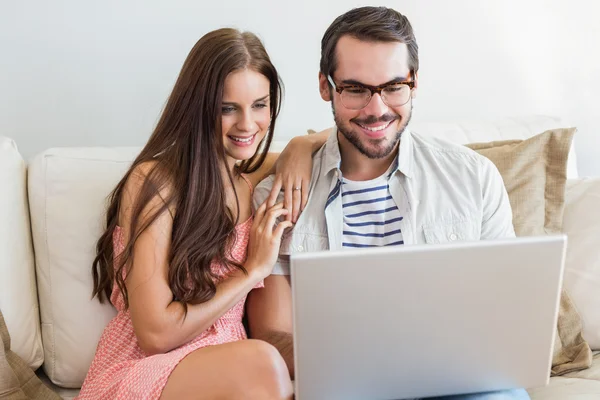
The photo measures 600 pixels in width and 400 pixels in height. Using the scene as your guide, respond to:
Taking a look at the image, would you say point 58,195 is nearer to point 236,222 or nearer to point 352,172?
point 236,222

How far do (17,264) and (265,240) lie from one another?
607 mm

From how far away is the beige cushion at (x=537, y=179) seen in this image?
6.12 feet

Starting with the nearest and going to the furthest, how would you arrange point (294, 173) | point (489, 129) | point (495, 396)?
point (495, 396) < point (294, 173) < point (489, 129)

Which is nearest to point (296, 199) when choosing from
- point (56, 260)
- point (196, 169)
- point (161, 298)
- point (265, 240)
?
point (265, 240)

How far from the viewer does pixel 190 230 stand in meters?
1.58

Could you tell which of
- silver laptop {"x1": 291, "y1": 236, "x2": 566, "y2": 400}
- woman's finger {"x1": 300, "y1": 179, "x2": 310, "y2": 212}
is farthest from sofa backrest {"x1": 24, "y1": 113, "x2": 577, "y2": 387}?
silver laptop {"x1": 291, "y1": 236, "x2": 566, "y2": 400}

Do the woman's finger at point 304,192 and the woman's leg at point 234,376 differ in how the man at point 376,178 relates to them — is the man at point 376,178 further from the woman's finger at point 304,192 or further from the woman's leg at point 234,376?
the woman's leg at point 234,376

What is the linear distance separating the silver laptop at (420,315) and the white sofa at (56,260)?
0.68 m

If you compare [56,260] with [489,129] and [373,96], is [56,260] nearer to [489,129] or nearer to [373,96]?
[373,96]

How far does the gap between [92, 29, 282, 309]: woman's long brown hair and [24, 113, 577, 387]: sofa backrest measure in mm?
140

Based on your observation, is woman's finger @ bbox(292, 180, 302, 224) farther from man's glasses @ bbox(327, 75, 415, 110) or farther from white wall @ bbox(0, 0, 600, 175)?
white wall @ bbox(0, 0, 600, 175)

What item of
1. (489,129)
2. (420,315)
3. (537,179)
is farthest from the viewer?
(489,129)

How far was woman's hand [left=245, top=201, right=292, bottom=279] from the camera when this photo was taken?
1578mm

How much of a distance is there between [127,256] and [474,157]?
82 cm
